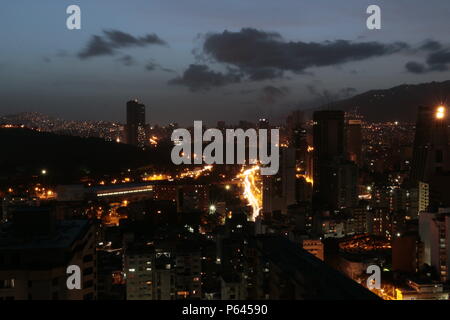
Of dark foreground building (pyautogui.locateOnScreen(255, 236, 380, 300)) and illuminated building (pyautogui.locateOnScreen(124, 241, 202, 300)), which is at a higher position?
dark foreground building (pyautogui.locateOnScreen(255, 236, 380, 300))

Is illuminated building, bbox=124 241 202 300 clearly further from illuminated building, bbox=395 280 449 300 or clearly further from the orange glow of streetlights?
the orange glow of streetlights

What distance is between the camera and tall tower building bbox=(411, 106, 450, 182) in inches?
428

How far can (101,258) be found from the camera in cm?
541

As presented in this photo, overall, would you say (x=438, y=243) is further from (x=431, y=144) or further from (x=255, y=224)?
(x=431, y=144)

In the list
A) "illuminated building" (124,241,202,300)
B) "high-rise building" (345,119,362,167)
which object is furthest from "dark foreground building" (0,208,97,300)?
"high-rise building" (345,119,362,167)

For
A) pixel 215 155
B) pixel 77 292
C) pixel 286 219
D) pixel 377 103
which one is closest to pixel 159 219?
pixel 286 219

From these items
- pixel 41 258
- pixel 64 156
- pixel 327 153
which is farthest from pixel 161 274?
pixel 64 156

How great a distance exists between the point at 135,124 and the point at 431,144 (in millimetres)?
10826

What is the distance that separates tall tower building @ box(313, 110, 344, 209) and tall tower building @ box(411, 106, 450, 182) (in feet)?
5.70

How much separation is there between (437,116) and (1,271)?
11618 millimetres

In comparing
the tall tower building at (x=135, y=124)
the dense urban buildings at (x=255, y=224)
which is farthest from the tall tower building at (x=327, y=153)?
the tall tower building at (x=135, y=124)

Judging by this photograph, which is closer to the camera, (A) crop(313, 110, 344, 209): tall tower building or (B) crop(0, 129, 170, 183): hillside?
(A) crop(313, 110, 344, 209): tall tower building

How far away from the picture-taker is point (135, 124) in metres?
18.6

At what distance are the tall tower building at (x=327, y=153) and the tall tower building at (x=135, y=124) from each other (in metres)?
6.82
